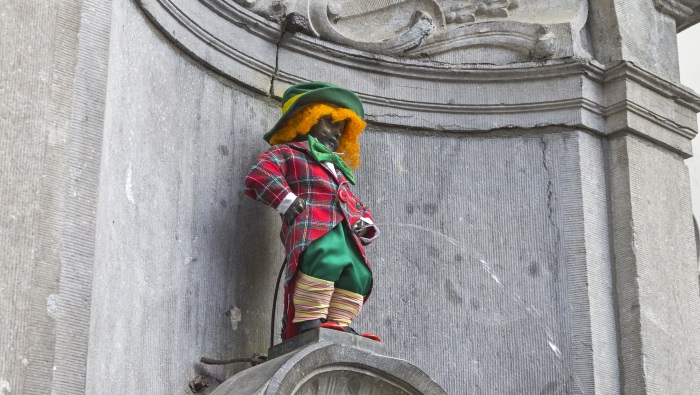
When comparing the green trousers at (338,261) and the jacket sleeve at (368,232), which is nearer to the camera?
→ the green trousers at (338,261)

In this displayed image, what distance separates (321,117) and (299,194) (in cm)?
33

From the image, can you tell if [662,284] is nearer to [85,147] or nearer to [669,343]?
[669,343]

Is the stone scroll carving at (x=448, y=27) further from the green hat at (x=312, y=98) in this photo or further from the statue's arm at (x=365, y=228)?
the statue's arm at (x=365, y=228)

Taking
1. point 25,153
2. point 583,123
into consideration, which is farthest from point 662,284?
point 25,153

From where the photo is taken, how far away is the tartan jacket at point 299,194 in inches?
169

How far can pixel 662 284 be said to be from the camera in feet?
16.4

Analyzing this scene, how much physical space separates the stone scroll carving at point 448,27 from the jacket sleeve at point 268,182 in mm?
909

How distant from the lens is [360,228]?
14.5 ft

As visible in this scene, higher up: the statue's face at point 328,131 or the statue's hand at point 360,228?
the statue's face at point 328,131

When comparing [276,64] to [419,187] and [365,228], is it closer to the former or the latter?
[419,187]

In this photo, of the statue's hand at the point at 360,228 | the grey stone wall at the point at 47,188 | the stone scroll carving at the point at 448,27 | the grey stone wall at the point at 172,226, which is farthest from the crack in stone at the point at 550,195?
the grey stone wall at the point at 47,188

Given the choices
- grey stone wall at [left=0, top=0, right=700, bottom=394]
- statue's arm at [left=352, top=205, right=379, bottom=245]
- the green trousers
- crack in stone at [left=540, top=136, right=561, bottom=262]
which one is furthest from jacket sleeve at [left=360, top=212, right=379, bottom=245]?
crack in stone at [left=540, top=136, right=561, bottom=262]

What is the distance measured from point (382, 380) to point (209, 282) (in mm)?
753

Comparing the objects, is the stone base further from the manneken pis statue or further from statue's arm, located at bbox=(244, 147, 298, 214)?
statue's arm, located at bbox=(244, 147, 298, 214)
